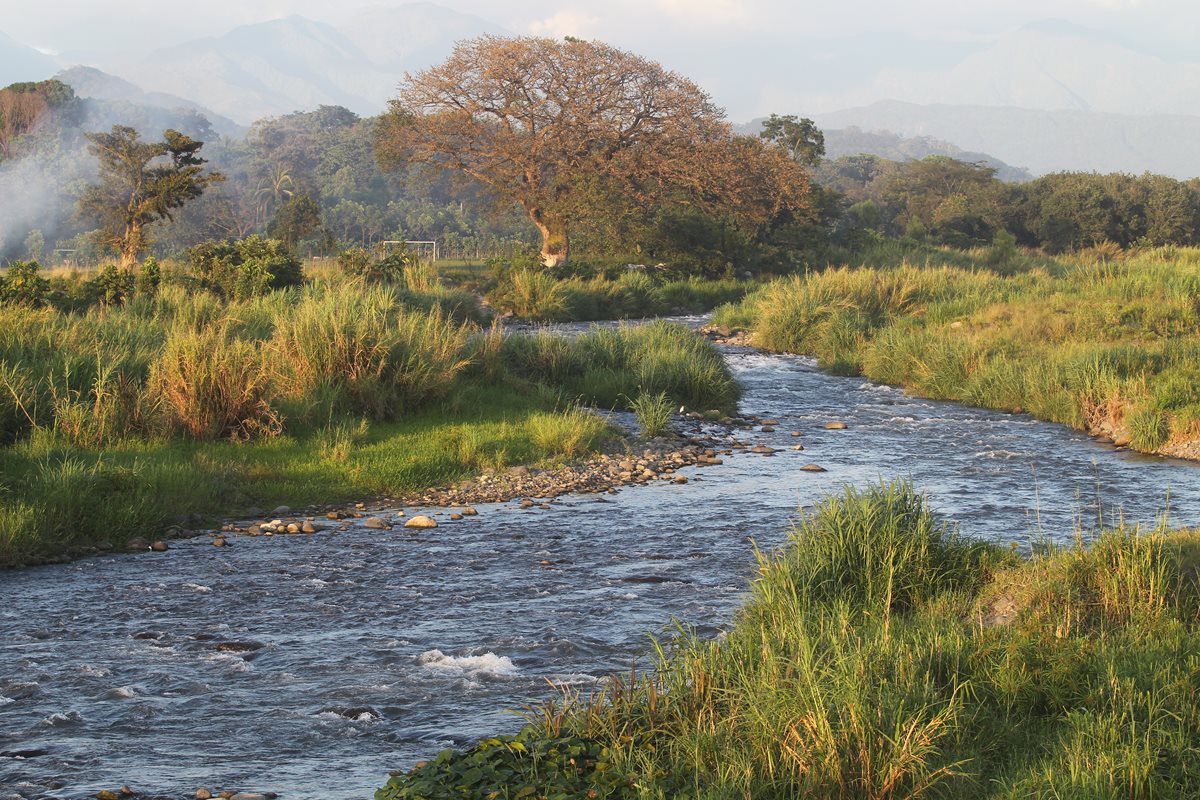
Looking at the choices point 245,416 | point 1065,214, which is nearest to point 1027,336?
point 245,416

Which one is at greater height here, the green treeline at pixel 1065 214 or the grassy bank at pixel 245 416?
the green treeline at pixel 1065 214

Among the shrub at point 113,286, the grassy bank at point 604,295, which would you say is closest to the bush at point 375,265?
the grassy bank at point 604,295

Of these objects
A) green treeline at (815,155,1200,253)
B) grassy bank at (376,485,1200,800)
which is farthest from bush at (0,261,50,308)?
green treeline at (815,155,1200,253)

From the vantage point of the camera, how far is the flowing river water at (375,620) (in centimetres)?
549

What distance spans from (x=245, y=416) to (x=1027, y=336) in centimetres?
1374

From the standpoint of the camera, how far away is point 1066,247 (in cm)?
5159

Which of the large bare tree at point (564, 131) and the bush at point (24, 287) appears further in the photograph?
the large bare tree at point (564, 131)

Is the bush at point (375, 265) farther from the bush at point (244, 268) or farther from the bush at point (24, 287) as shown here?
the bush at point (24, 287)

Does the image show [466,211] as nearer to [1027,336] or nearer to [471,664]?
[1027,336]

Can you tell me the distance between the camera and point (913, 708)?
4.95m

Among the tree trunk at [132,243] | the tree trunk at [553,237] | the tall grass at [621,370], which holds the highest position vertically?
the tree trunk at [553,237]

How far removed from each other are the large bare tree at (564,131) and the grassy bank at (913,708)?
113ft

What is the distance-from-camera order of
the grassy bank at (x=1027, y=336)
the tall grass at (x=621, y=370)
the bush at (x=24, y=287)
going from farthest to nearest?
the bush at (x=24, y=287) < the tall grass at (x=621, y=370) < the grassy bank at (x=1027, y=336)

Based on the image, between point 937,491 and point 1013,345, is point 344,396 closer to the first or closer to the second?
point 937,491
